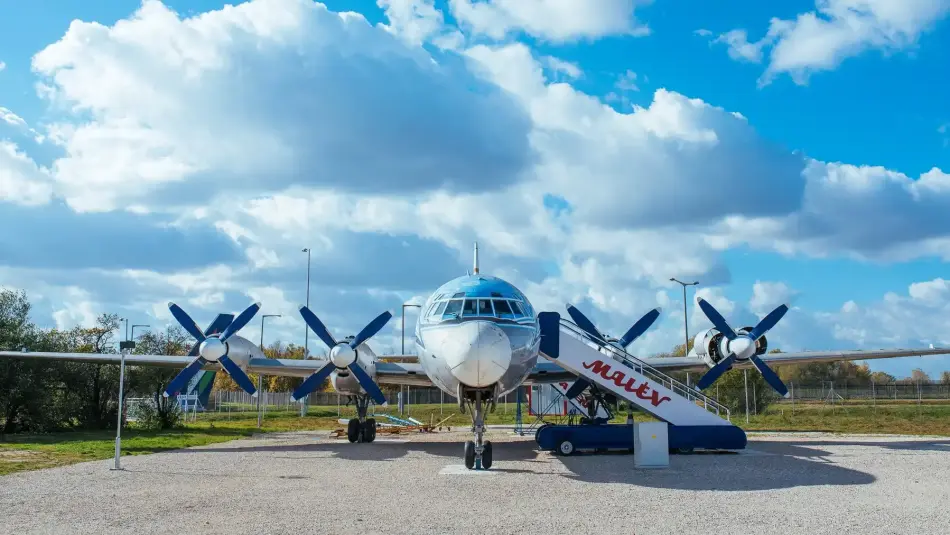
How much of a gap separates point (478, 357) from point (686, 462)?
21.9 feet

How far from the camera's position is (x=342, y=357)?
21828mm

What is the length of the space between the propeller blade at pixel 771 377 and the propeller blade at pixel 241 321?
15230 millimetres

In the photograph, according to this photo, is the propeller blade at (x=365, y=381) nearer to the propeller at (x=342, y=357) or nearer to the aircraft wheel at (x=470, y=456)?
the propeller at (x=342, y=357)

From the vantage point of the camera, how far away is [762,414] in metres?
44.3

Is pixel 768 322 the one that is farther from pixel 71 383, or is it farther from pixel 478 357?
pixel 71 383

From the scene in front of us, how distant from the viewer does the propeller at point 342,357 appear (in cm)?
2186

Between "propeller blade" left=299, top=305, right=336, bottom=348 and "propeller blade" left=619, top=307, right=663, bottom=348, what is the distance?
978 cm

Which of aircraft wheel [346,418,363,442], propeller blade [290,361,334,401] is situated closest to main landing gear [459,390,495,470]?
propeller blade [290,361,334,401]

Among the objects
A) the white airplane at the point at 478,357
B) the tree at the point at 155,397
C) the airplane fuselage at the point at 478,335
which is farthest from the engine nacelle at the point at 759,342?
the tree at the point at 155,397

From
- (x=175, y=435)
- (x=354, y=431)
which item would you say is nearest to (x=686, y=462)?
(x=354, y=431)

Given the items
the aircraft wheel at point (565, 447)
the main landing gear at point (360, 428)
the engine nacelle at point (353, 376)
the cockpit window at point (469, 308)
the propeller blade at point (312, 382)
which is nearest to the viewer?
the cockpit window at point (469, 308)

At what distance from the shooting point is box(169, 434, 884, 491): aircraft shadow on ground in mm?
13711

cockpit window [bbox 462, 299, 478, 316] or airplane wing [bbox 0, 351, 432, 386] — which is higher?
cockpit window [bbox 462, 299, 478, 316]

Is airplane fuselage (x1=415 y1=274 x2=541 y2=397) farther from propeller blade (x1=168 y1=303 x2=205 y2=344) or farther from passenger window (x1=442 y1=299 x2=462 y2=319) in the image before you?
propeller blade (x1=168 y1=303 x2=205 y2=344)
